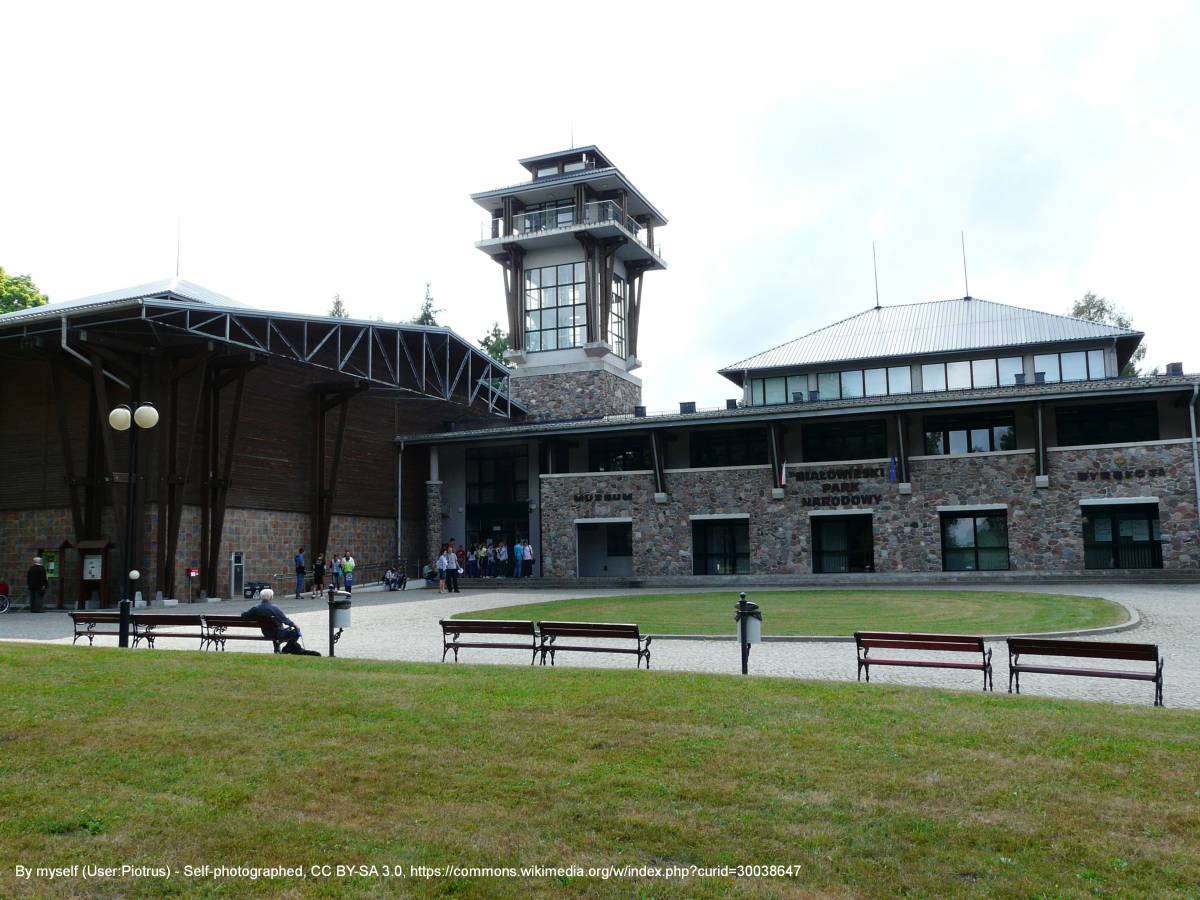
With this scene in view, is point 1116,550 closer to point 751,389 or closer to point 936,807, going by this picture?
point 751,389

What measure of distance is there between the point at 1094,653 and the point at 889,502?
21.9m

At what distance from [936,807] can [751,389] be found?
3539cm

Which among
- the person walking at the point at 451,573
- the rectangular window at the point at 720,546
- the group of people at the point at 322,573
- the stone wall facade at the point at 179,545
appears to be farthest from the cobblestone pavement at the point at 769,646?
the rectangular window at the point at 720,546

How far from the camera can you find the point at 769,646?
15.6 m

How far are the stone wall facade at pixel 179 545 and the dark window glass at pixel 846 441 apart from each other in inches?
674

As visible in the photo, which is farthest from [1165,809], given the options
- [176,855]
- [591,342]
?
[591,342]

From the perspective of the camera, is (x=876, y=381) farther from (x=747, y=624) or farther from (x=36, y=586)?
(x=36, y=586)

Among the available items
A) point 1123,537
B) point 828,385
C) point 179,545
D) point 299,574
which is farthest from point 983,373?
point 179,545

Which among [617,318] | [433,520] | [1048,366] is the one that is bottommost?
[433,520]

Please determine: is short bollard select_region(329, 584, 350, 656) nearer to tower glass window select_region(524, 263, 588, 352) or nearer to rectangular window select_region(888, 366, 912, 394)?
rectangular window select_region(888, 366, 912, 394)

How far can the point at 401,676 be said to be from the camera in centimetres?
1027

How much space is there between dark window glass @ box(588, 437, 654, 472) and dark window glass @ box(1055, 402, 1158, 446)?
13632 mm

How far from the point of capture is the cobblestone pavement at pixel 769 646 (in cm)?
1151

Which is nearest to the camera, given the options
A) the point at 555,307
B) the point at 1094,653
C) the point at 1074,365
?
the point at 1094,653
